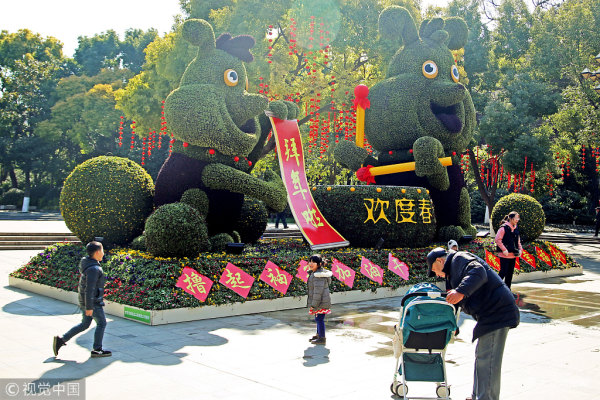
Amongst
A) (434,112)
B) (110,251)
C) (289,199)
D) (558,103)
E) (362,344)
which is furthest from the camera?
(558,103)

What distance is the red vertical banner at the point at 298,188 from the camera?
11.0m

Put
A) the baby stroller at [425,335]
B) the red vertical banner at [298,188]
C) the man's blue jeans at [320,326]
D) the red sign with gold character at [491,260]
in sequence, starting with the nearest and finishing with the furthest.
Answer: the baby stroller at [425,335] → the man's blue jeans at [320,326] → the red vertical banner at [298,188] → the red sign with gold character at [491,260]

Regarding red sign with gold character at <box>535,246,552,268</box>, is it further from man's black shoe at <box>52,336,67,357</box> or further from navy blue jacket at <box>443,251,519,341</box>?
man's black shoe at <box>52,336,67,357</box>

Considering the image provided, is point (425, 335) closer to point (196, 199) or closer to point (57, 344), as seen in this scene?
point (57, 344)

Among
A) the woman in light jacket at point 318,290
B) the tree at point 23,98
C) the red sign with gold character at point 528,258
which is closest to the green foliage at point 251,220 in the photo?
the woman in light jacket at point 318,290

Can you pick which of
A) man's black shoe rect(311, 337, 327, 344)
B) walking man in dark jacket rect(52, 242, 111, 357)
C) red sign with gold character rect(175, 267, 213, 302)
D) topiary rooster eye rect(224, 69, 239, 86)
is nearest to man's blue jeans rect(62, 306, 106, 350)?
walking man in dark jacket rect(52, 242, 111, 357)

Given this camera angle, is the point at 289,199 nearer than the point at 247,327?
No

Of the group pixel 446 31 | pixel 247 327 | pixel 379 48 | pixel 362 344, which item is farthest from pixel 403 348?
pixel 379 48

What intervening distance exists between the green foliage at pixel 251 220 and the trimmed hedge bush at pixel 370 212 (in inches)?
48.7

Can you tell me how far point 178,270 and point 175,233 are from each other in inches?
24.8

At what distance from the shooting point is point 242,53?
11250mm

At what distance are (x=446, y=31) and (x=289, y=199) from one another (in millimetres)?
6528

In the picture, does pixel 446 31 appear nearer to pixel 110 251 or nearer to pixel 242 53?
pixel 242 53

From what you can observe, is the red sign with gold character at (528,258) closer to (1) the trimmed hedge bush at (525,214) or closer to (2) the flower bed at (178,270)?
(1) the trimmed hedge bush at (525,214)
